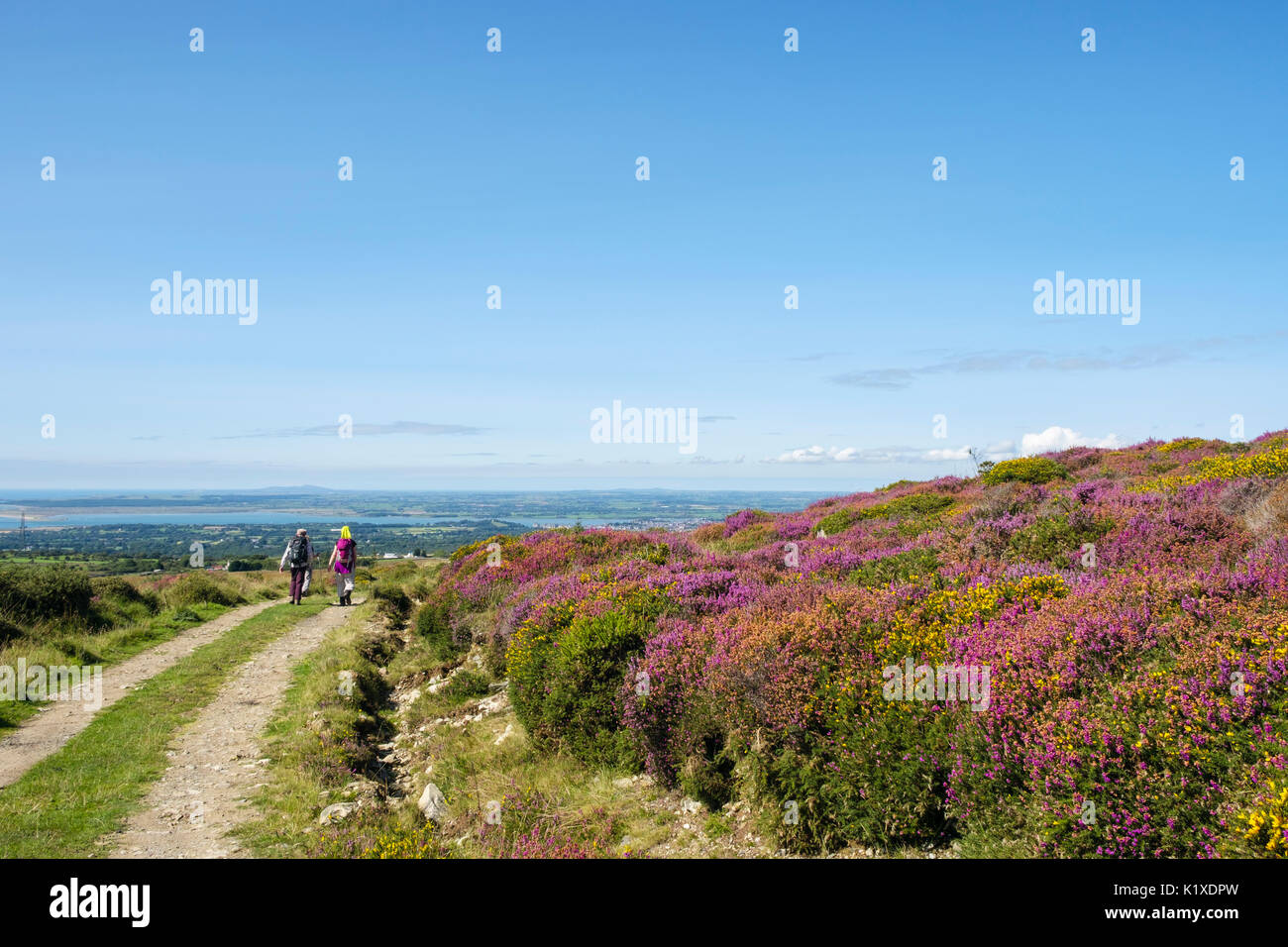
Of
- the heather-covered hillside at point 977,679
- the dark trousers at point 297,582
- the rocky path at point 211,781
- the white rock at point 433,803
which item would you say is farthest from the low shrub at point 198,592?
the white rock at point 433,803

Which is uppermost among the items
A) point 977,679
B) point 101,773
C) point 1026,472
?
point 1026,472

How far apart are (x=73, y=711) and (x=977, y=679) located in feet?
46.3

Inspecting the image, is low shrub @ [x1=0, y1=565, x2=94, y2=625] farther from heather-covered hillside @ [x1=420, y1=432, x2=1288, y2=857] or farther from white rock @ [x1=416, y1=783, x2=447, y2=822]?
white rock @ [x1=416, y1=783, x2=447, y2=822]

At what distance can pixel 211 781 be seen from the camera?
9.27m

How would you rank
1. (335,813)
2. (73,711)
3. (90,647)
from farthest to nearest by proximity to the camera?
(90,647) < (73,711) < (335,813)

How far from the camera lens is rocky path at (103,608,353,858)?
732cm

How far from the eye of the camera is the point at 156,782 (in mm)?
9094

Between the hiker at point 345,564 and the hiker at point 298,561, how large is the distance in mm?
1007

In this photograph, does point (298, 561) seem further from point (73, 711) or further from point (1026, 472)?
point (1026, 472)

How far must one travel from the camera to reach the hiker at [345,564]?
23.6 metres

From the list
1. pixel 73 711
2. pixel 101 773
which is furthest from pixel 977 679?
pixel 73 711

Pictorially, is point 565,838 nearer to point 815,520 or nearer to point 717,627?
point 717,627

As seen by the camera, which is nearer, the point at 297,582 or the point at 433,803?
the point at 433,803

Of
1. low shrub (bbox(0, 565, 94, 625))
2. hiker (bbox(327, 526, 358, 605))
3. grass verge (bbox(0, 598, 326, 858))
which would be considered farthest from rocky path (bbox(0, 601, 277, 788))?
hiker (bbox(327, 526, 358, 605))
